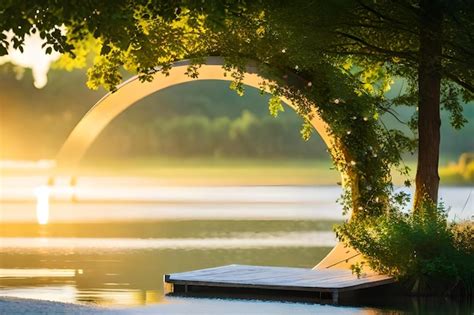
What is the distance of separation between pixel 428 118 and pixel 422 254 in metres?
2.54

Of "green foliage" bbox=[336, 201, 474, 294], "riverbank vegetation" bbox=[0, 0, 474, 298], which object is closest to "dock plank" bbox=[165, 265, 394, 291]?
"green foliage" bbox=[336, 201, 474, 294]

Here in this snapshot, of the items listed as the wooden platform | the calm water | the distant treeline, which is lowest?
the wooden platform

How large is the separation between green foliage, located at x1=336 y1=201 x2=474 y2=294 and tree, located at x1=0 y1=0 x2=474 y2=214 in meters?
1.47

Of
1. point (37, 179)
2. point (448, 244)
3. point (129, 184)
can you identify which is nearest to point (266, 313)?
Answer: point (448, 244)

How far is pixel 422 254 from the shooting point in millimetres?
16938

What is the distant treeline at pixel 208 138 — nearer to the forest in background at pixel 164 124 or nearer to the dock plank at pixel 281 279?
the forest in background at pixel 164 124

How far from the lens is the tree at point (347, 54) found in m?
18.0

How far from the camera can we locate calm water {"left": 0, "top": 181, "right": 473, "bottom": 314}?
16.5 m

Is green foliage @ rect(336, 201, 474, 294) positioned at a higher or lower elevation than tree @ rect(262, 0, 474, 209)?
lower

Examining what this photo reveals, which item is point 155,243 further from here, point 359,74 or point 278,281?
point 278,281

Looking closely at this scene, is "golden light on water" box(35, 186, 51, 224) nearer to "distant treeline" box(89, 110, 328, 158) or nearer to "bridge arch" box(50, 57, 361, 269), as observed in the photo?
"bridge arch" box(50, 57, 361, 269)

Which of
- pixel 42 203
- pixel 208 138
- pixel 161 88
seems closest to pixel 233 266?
pixel 161 88

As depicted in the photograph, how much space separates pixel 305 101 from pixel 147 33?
2337 mm

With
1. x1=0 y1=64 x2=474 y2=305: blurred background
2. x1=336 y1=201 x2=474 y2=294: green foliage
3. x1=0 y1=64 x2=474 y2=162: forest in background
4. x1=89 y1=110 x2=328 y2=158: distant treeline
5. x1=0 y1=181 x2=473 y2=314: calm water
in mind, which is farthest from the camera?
x1=89 y1=110 x2=328 y2=158: distant treeline
